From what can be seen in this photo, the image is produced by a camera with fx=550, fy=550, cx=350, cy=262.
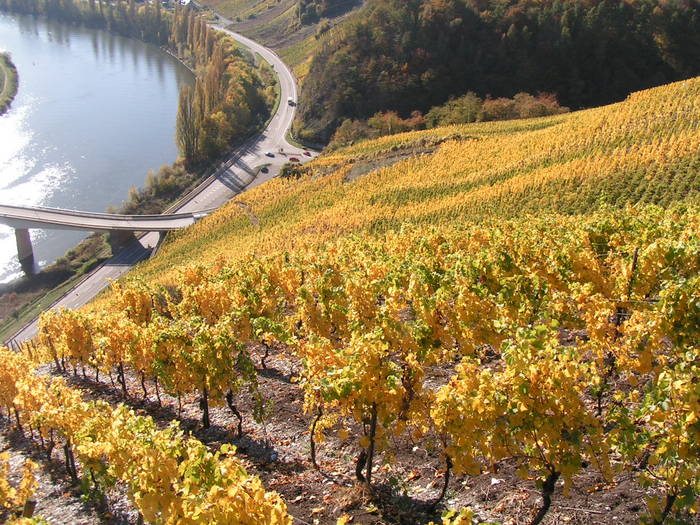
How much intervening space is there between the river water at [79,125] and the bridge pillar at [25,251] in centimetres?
146

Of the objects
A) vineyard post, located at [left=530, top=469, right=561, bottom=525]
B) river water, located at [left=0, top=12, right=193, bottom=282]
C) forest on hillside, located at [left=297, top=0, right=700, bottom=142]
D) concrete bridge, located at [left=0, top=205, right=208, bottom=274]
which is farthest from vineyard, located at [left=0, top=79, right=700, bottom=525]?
forest on hillside, located at [left=297, top=0, right=700, bottom=142]

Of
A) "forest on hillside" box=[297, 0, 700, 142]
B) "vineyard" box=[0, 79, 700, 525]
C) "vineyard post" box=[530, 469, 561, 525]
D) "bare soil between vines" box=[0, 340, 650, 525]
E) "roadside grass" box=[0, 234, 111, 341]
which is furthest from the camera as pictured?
"forest on hillside" box=[297, 0, 700, 142]

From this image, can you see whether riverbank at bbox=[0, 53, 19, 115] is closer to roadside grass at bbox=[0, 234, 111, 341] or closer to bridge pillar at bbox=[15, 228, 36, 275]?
bridge pillar at bbox=[15, 228, 36, 275]

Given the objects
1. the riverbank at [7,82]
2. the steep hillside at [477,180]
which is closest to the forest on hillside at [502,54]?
the steep hillside at [477,180]

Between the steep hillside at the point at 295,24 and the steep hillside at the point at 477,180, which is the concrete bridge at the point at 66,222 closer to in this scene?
the steep hillside at the point at 477,180

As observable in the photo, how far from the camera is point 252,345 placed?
927 inches

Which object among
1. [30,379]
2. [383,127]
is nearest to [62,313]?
[30,379]

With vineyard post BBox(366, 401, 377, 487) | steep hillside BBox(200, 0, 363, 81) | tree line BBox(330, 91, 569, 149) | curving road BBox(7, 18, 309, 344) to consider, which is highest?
steep hillside BBox(200, 0, 363, 81)

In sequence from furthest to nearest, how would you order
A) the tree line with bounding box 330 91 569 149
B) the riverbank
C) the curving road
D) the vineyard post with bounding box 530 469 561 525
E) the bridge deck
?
the riverbank → the tree line with bounding box 330 91 569 149 → the bridge deck → the curving road → the vineyard post with bounding box 530 469 561 525

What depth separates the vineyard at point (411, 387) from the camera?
930cm

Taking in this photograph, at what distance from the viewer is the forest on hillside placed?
91.8 metres

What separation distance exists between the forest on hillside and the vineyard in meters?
67.2

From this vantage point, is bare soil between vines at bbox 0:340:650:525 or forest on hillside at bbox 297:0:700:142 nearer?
bare soil between vines at bbox 0:340:650:525

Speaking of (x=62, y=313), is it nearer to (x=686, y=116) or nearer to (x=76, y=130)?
(x=686, y=116)
